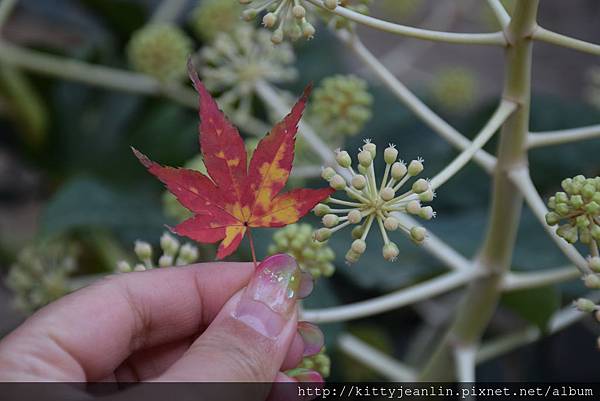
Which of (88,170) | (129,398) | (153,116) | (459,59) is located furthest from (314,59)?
(129,398)

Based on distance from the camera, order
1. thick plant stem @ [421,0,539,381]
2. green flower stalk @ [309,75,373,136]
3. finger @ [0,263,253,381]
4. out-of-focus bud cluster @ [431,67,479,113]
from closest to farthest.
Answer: finger @ [0,263,253,381], thick plant stem @ [421,0,539,381], green flower stalk @ [309,75,373,136], out-of-focus bud cluster @ [431,67,479,113]

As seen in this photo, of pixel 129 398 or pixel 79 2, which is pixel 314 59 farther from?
pixel 129 398

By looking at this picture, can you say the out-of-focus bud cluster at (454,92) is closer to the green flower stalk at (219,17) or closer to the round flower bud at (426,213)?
the green flower stalk at (219,17)

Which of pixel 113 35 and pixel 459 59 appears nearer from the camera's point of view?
pixel 113 35

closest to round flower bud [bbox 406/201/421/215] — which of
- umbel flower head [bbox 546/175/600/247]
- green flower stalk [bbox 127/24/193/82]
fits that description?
umbel flower head [bbox 546/175/600/247]

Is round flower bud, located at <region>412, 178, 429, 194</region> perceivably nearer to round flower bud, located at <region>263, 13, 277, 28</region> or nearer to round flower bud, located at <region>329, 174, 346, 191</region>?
round flower bud, located at <region>329, 174, 346, 191</region>

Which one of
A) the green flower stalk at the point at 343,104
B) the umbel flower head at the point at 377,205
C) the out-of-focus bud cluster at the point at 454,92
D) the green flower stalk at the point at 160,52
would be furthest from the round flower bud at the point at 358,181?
the out-of-focus bud cluster at the point at 454,92
